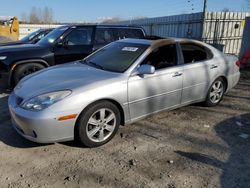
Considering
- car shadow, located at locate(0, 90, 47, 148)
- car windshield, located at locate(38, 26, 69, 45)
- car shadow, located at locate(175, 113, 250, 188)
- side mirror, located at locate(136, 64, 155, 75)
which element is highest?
car windshield, located at locate(38, 26, 69, 45)

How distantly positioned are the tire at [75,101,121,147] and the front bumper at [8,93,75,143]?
0.15m

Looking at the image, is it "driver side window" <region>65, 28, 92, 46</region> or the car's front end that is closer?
the car's front end

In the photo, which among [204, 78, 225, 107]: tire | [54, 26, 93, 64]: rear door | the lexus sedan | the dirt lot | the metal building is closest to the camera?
the dirt lot

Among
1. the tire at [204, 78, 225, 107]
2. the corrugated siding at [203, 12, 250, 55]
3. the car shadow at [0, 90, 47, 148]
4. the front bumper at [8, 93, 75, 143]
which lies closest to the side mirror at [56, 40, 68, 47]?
the car shadow at [0, 90, 47, 148]

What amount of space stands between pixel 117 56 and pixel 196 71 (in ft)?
5.03

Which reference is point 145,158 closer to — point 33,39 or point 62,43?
point 62,43

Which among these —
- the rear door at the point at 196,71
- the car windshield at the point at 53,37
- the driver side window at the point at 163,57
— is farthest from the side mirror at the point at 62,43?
the rear door at the point at 196,71

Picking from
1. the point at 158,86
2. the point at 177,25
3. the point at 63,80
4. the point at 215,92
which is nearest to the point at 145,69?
the point at 158,86

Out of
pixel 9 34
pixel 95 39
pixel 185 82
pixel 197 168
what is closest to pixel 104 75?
pixel 185 82

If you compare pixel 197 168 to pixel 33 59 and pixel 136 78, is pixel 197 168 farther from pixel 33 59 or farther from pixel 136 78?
pixel 33 59

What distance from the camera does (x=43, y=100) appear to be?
137 inches

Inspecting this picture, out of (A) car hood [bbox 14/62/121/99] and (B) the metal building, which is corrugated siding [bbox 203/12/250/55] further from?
(A) car hood [bbox 14/62/121/99]

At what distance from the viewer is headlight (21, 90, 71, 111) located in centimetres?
344

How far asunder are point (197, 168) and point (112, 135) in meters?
1.33
